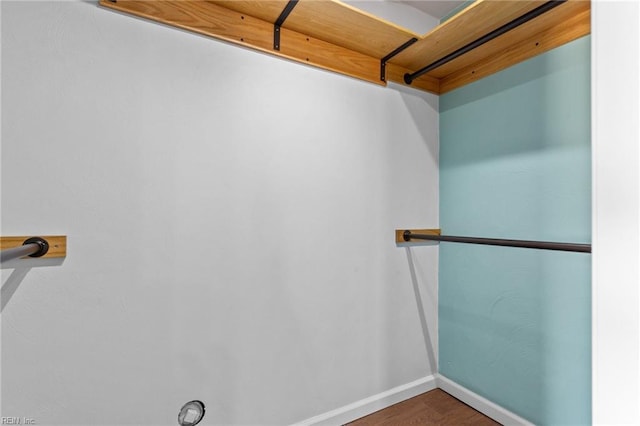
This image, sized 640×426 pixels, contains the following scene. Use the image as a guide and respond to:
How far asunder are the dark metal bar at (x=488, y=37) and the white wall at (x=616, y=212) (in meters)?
0.95

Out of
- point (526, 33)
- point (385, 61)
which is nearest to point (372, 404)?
point (385, 61)

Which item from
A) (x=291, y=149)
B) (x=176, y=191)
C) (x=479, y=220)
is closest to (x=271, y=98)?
(x=291, y=149)

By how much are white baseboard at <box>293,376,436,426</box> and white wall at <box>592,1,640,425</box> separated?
1.20 m

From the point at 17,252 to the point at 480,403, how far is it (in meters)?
1.99

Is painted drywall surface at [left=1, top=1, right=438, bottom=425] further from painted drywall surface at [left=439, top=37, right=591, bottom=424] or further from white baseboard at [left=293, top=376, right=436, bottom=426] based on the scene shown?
painted drywall surface at [left=439, top=37, right=591, bottom=424]

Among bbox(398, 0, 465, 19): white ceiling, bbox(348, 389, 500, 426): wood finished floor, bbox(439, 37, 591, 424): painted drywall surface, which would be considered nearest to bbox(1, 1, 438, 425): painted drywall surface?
bbox(348, 389, 500, 426): wood finished floor

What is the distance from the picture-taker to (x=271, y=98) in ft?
4.15

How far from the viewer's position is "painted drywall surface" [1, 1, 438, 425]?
0.91 m

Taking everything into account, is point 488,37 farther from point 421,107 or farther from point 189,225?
point 189,225

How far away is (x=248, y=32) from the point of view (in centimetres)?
121

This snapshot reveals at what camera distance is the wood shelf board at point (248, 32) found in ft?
3.46

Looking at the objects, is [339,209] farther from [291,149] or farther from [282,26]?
[282,26]

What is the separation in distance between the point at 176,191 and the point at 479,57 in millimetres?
1627

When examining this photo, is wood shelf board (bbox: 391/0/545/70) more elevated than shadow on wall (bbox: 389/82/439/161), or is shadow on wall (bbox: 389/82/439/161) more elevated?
wood shelf board (bbox: 391/0/545/70)
